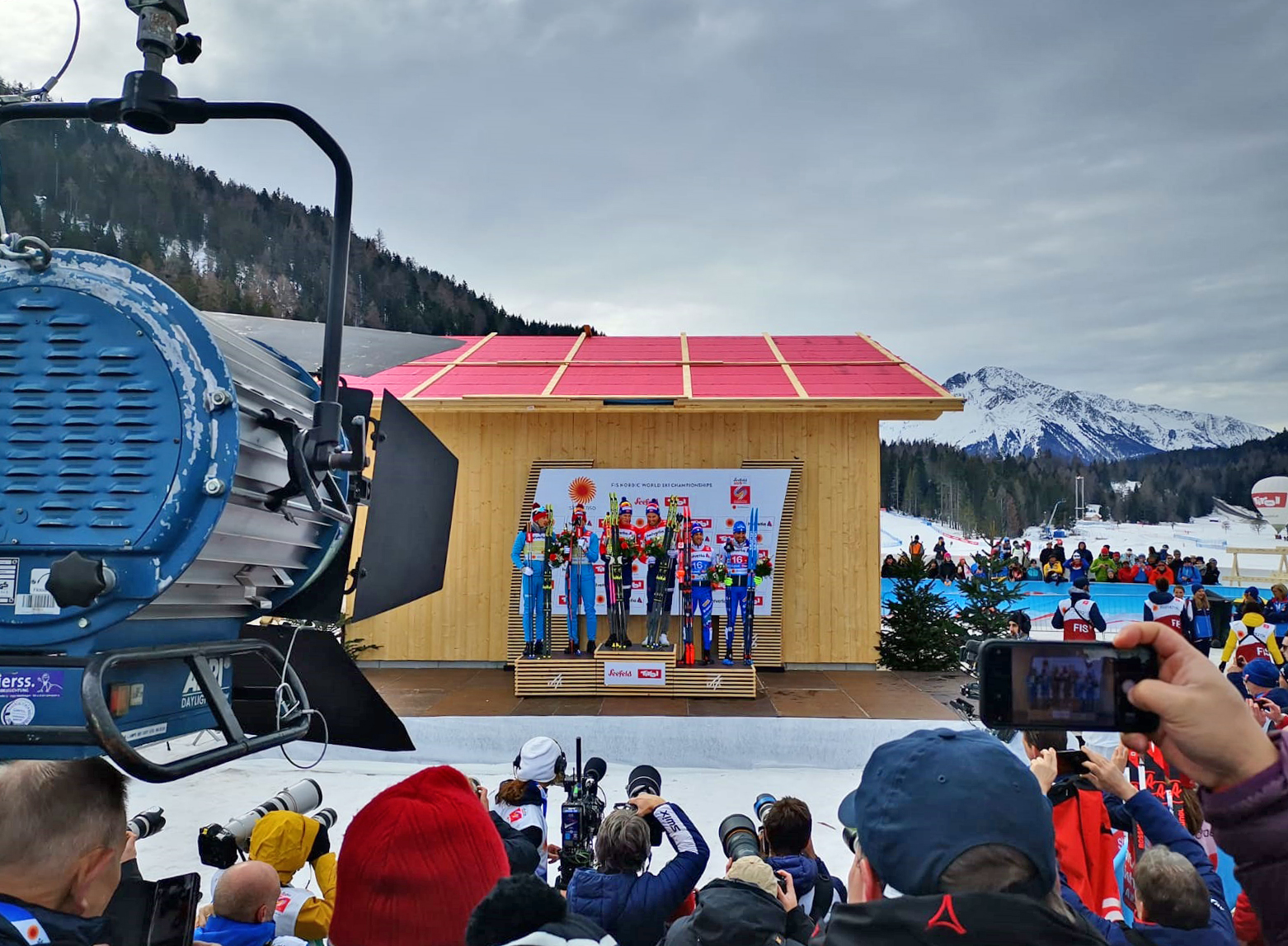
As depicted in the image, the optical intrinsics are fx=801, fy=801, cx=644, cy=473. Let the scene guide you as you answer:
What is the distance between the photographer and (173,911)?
1.50m

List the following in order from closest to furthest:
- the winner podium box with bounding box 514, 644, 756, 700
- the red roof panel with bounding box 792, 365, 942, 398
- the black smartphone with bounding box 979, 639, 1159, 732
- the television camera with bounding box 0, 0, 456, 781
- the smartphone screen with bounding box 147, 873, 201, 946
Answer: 1. the black smartphone with bounding box 979, 639, 1159, 732
2. the television camera with bounding box 0, 0, 456, 781
3. the smartphone screen with bounding box 147, 873, 201, 946
4. the winner podium box with bounding box 514, 644, 756, 700
5. the red roof panel with bounding box 792, 365, 942, 398

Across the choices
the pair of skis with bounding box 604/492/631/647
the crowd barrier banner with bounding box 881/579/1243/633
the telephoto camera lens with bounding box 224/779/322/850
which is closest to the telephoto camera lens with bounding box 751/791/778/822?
the telephoto camera lens with bounding box 224/779/322/850

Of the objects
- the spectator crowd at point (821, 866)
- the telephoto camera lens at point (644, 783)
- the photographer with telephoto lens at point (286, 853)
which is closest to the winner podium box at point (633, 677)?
the telephoto camera lens at point (644, 783)

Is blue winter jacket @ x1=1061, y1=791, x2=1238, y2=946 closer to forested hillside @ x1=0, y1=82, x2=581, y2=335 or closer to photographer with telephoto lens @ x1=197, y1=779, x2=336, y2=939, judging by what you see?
photographer with telephoto lens @ x1=197, y1=779, x2=336, y2=939

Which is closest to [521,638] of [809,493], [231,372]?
[809,493]

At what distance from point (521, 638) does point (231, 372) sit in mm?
8876

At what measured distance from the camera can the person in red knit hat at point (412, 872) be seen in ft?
4.66

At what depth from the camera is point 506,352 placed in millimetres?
11844

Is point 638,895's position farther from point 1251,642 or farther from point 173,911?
point 1251,642

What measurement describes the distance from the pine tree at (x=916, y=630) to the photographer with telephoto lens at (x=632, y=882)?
8152 millimetres

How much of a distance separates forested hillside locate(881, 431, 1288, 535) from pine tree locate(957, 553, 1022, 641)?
42427 mm

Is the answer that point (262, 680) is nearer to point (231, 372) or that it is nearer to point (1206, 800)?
point (231, 372)

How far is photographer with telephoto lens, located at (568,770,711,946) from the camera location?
2.46 metres

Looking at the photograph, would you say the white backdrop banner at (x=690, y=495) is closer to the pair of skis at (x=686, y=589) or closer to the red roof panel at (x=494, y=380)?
the pair of skis at (x=686, y=589)
